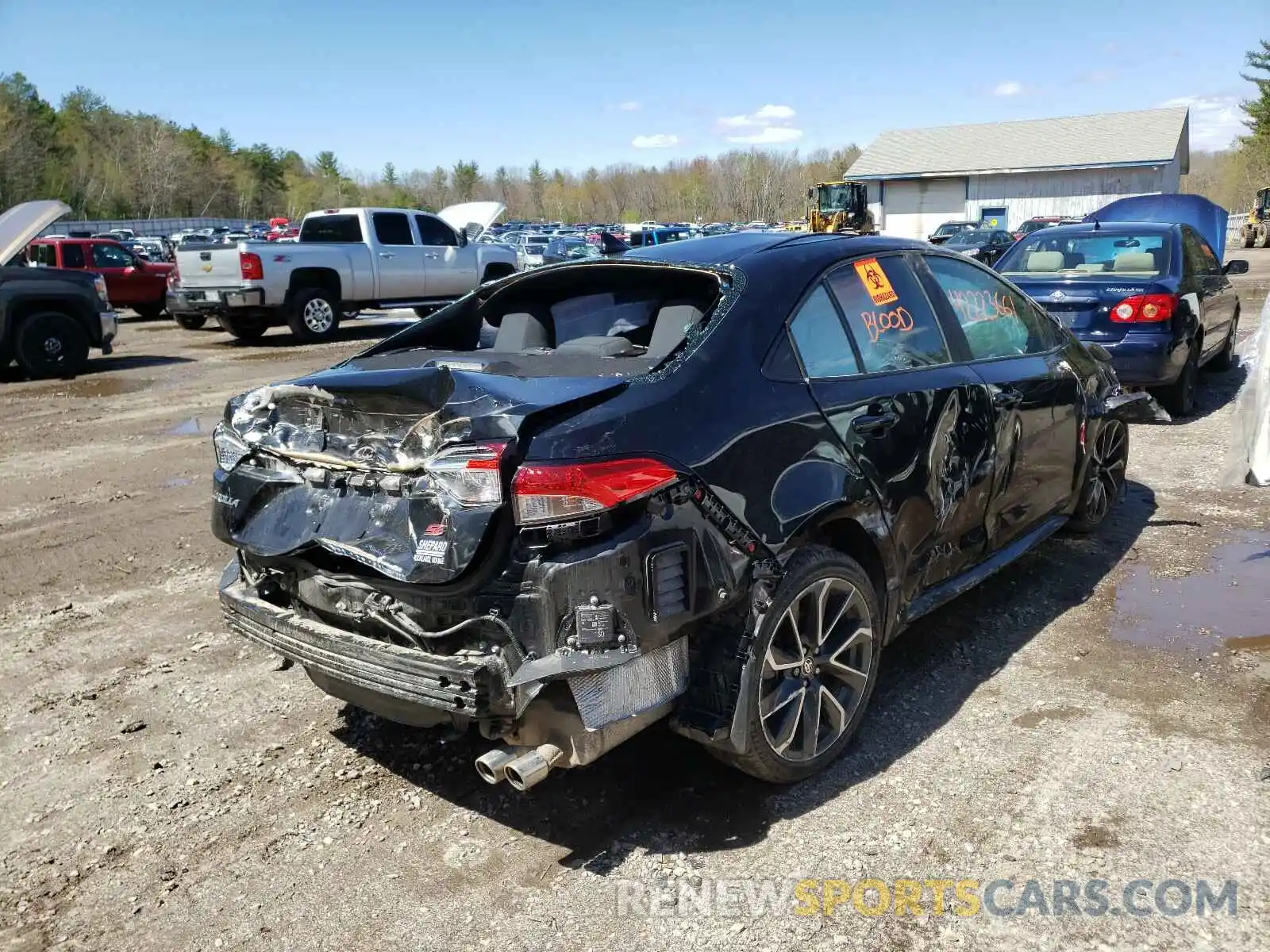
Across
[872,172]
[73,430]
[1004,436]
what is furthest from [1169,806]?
[872,172]

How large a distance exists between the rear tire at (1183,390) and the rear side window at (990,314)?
4198 millimetres

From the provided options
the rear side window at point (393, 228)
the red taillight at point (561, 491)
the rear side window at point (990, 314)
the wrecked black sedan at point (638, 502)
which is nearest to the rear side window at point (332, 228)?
A: the rear side window at point (393, 228)

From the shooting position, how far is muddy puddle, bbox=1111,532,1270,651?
4332 millimetres

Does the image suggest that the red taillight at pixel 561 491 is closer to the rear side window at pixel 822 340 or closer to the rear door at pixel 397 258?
the rear side window at pixel 822 340

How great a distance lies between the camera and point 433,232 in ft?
58.2

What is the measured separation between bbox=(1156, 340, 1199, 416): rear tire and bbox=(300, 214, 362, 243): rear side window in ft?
42.0

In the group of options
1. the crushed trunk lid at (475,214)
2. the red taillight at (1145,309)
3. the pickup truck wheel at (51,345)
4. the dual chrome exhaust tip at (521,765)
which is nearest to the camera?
the dual chrome exhaust tip at (521,765)

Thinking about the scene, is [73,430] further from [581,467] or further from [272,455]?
[581,467]

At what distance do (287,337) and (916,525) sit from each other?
1599 centimetres

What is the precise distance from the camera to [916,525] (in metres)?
3.62

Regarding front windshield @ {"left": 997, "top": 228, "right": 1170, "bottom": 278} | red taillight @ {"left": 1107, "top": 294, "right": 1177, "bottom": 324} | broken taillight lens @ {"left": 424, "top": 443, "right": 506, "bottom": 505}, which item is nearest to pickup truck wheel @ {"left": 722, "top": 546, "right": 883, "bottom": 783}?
broken taillight lens @ {"left": 424, "top": 443, "right": 506, "bottom": 505}

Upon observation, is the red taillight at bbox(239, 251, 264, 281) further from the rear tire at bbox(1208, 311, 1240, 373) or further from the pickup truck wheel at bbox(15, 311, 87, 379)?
the rear tire at bbox(1208, 311, 1240, 373)

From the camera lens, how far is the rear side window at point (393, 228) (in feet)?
55.5

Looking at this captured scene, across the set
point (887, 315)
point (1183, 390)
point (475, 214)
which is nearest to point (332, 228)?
point (475, 214)
